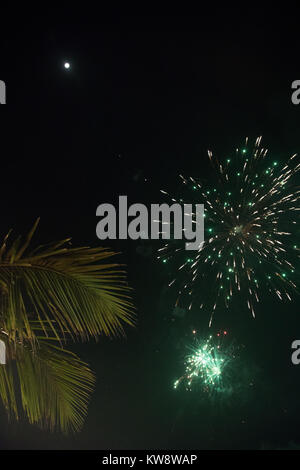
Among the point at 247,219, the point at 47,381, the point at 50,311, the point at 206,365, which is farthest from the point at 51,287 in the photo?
the point at 206,365

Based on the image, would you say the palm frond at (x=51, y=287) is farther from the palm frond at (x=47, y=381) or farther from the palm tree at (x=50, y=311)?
the palm frond at (x=47, y=381)

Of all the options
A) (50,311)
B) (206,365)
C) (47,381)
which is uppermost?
(50,311)

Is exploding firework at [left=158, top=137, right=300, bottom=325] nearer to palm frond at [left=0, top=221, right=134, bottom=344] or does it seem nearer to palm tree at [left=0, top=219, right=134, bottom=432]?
palm tree at [left=0, top=219, right=134, bottom=432]

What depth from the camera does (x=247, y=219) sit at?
22.5 feet

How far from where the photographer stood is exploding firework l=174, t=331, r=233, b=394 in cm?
838

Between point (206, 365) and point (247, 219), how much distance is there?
3555 millimetres

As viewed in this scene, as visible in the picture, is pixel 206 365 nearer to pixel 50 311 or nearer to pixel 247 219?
pixel 247 219

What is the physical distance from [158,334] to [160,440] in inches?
95.0

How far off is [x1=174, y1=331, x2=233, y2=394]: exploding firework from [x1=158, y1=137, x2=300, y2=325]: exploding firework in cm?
178

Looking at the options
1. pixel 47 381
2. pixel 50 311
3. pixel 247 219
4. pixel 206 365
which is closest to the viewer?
pixel 50 311

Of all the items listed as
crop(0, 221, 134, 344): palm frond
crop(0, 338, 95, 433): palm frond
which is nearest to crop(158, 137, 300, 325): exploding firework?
crop(0, 338, 95, 433): palm frond

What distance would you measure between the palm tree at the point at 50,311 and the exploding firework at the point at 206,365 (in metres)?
6.34

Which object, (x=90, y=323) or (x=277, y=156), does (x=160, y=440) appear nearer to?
(x=277, y=156)

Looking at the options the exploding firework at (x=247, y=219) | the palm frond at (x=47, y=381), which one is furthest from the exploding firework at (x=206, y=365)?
the palm frond at (x=47, y=381)
